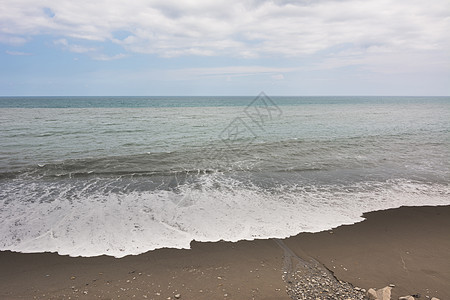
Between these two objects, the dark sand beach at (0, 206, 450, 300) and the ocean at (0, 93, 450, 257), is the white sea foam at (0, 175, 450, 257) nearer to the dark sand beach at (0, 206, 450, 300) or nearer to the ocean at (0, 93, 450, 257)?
the ocean at (0, 93, 450, 257)

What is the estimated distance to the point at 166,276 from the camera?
4840 millimetres

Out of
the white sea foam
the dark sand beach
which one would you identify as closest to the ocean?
the white sea foam

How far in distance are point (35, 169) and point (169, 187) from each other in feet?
21.7

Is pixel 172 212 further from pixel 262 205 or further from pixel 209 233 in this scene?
pixel 262 205

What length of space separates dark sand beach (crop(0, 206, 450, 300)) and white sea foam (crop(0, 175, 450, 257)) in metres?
0.42

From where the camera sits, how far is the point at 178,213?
779cm

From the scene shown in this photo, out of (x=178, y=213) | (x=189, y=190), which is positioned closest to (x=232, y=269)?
(x=178, y=213)

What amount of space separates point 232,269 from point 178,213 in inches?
124

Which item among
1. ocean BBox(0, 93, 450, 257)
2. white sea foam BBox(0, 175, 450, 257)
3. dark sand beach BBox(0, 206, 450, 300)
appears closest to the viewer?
dark sand beach BBox(0, 206, 450, 300)

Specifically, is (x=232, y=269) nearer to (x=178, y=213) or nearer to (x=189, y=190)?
(x=178, y=213)

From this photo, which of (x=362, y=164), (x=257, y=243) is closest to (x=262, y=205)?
(x=257, y=243)

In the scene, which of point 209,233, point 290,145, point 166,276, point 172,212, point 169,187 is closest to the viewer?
point 166,276

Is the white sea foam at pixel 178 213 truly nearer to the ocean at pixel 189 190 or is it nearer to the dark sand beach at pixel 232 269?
the ocean at pixel 189 190

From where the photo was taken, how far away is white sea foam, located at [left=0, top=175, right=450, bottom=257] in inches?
245
